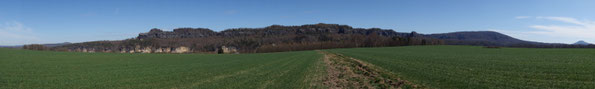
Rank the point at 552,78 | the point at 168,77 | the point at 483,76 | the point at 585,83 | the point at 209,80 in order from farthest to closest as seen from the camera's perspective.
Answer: the point at 168,77
the point at 209,80
the point at 483,76
the point at 552,78
the point at 585,83

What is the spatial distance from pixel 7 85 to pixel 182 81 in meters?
8.40

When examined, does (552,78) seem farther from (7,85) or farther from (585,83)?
(7,85)

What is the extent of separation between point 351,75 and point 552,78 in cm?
1008

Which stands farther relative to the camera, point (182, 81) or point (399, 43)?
point (399, 43)

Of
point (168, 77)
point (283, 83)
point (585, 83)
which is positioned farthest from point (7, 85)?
point (585, 83)

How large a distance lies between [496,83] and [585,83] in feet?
11.4

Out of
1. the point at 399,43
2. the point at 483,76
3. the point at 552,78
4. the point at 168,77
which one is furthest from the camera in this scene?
the point at 399,43

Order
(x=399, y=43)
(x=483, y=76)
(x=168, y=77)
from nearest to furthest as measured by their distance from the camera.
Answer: (x=483, y=76), (x=168, y=77), (x=399, y=43)

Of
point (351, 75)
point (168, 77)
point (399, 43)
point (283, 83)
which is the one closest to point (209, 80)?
point (168, 77)

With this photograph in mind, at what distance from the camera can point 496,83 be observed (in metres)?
12.7

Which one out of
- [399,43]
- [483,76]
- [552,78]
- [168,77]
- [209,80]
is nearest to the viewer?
[552,78]

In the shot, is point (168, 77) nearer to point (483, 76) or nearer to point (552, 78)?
point (483, 76)

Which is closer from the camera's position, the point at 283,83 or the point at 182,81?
the point at 283,83

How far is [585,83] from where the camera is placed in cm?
1186
